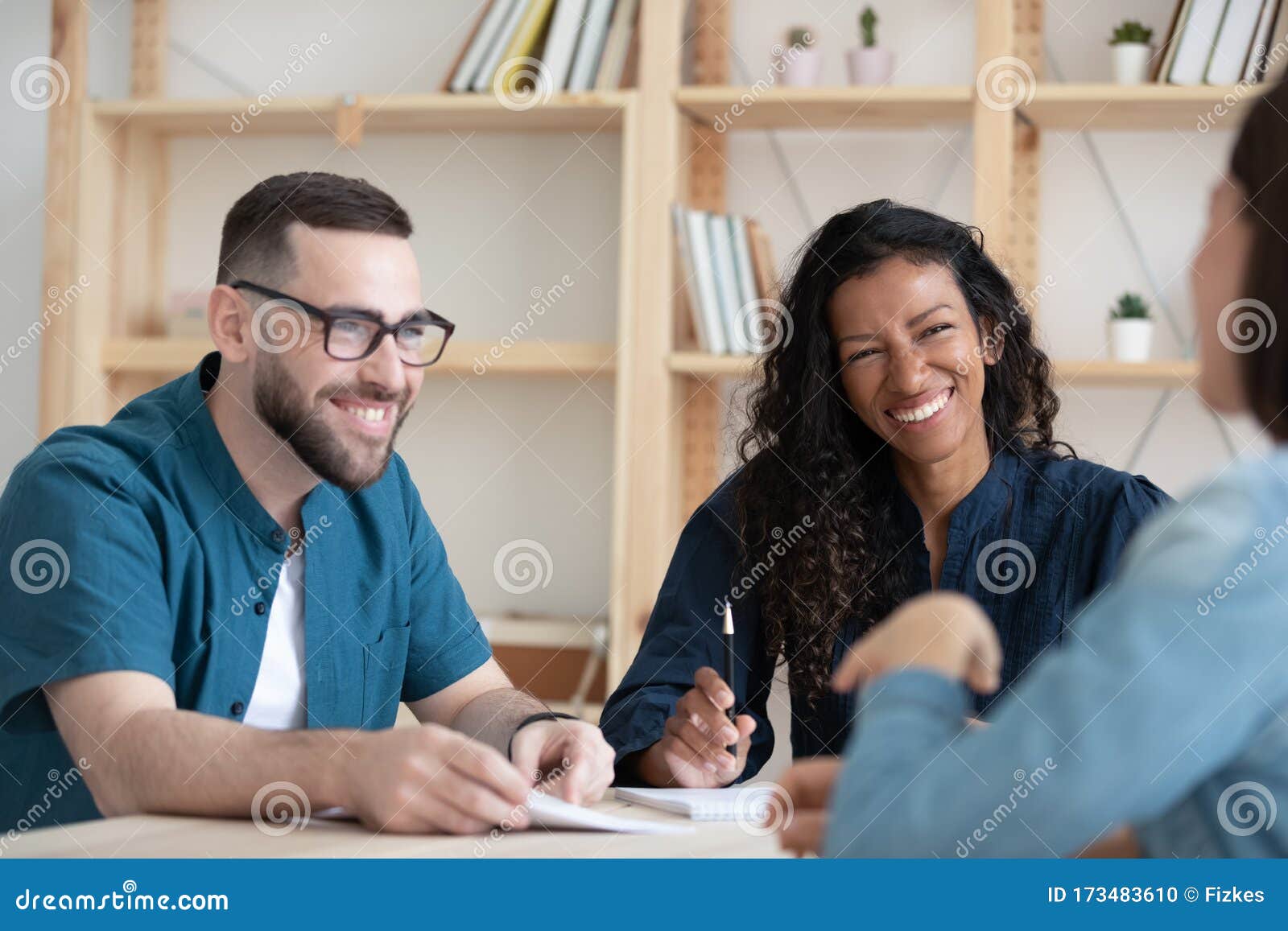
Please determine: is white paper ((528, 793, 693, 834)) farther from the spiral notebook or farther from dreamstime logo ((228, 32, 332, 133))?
dreamstime logo ((228, 32, 332, 133))

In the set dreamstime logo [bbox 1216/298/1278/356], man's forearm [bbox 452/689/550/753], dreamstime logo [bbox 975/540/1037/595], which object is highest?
dreamstime logo [bbox 1216/298/1278/356]

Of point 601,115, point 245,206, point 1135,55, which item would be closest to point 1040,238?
point 1135,55

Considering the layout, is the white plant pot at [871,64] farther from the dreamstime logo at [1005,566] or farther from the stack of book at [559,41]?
the dreamstime logo at [1005,566]

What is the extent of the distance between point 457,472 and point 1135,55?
157 centimetres

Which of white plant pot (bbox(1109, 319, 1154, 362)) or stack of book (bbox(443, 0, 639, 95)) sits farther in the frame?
stack of book (bbox(443, 0, 639, 95))

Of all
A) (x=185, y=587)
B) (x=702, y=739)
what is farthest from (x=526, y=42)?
(x=702, y=739)

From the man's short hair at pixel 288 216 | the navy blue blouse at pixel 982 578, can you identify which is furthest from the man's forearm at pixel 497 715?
the man's short hair at pixel 288 216

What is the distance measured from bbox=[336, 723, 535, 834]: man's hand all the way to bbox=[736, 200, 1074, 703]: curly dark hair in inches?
26.7

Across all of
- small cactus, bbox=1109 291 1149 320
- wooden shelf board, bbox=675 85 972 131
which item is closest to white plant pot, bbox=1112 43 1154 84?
wooden shelf board, bbox=675 85 972 131

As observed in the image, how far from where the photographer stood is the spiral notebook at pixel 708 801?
3.72 feet

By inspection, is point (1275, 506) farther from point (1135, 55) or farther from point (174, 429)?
point (1135, 55)

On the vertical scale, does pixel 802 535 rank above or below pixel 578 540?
above

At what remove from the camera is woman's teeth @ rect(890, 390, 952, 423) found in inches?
63.5

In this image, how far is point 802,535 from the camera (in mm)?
1674
